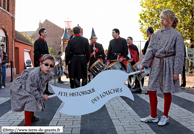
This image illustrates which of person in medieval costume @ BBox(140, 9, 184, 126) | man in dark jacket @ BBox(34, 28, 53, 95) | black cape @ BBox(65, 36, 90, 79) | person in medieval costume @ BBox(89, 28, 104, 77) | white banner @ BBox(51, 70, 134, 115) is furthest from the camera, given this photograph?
person in medieval costume @ BBox(89, 28, 104, 77)

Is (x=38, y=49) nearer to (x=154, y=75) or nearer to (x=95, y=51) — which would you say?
(x=95, y=51)

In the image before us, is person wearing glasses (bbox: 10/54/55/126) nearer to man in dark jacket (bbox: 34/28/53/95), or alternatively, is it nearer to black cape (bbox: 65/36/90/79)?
black cape (bbox: 65/36/90/79)

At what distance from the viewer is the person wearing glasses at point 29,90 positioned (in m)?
3.10

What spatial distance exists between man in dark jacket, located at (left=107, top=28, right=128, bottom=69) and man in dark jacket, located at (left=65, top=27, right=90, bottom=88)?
1.62 m

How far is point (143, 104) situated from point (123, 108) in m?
0.73

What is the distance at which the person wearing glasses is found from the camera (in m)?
3.10

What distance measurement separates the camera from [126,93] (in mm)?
3666

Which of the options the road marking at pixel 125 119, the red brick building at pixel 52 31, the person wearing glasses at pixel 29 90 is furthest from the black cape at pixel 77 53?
the red brick building at pixel 52 31

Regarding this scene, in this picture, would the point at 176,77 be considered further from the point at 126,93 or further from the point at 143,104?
the point at 143,104

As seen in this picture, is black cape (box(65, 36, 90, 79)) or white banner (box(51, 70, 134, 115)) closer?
white banner (box(51, 70, 134, 115))

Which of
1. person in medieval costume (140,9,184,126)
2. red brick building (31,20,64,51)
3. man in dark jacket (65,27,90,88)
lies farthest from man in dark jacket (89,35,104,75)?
red brick building (31,20,64,51)

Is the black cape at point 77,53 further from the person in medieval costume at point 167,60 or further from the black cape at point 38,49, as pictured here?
the person in medieval costume at point 167,60

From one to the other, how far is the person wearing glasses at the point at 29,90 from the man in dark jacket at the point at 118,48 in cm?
418

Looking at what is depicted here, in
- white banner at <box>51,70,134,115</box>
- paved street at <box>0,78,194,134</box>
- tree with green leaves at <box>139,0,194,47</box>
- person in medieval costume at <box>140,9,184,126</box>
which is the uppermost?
tree with green leaves at <box>139,0,194,47</box>
